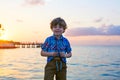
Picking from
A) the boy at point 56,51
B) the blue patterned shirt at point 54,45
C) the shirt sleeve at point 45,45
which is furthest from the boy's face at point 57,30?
the shirt sleeve at point 45,45

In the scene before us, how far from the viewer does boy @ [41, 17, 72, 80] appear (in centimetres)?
642

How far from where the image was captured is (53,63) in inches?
255

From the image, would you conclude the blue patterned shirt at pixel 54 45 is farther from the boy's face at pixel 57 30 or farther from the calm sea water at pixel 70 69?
the calm sea water at pixel 70 69

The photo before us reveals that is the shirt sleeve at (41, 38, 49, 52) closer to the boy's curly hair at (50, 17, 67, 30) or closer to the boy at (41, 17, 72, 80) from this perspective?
the boy at (41, 17, 72, 80)

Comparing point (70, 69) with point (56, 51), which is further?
point (70, 69)

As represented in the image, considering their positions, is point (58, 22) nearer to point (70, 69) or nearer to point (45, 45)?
point (45, 45)

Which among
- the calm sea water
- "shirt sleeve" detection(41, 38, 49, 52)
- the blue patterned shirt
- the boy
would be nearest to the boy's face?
the boy

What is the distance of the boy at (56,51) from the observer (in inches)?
253

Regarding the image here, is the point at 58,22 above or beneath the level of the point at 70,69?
above

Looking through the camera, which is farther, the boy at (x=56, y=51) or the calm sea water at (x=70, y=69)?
the calm sea water at (x=70, y=69)

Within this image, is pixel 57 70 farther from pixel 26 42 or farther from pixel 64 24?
pixel 26 42

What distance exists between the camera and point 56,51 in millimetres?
6465

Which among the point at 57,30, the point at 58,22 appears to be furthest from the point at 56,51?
the point at 58,22

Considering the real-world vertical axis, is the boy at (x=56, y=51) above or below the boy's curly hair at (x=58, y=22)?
below
